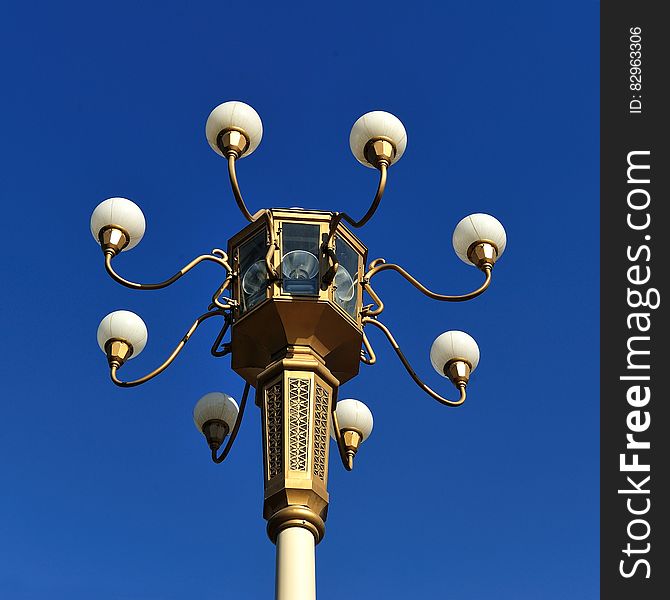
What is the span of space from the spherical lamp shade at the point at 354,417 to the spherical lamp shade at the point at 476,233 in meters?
1.45

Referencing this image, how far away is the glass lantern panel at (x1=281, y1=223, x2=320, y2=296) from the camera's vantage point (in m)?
10.8

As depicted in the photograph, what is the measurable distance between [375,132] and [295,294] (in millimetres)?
1407

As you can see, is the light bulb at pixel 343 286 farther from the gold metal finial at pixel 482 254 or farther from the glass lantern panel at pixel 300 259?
the gold metal finial at pixel 482 254

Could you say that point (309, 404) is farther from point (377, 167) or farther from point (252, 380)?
point (377, 167)

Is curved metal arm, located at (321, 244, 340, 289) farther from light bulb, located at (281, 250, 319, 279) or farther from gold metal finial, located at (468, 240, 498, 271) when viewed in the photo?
gold metal finial, located at (468, 240, 498, 271)

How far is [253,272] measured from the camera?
11.0 m

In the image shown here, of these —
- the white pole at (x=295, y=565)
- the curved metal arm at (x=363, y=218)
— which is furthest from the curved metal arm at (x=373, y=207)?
the white pole at (x=295, y=565)

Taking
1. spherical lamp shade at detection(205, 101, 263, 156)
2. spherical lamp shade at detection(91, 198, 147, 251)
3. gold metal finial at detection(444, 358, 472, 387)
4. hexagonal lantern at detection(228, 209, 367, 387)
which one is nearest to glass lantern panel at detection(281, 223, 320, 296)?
hexagonal lantern at detection(228, 209, 367, 387)

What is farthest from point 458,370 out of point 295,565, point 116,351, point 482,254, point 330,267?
point 295,565

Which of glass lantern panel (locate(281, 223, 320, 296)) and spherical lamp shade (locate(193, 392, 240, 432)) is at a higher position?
glass lantern panel (locate(281, 223, 320, 296))

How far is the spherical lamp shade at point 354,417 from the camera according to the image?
12250 millimetres

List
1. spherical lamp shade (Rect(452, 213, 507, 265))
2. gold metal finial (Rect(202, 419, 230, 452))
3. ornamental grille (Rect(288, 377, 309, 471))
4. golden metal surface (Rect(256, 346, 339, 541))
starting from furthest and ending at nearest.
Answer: spherical lamp shade (Rect(452, 213, 507, 265)) → gold metal finial (Rect(202, 419, 230, 452)) → ornamental grille (Rect(288, 377, 309, 471)) → golden metal surface (Rect(256, 346, 339, 541))

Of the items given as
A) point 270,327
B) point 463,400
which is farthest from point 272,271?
point 463,400

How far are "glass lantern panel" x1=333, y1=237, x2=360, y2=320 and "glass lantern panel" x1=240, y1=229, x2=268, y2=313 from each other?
51cm
